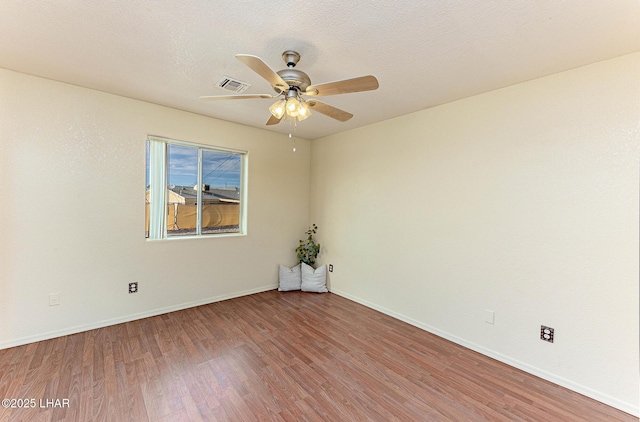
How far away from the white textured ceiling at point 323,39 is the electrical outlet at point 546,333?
6.83 ft

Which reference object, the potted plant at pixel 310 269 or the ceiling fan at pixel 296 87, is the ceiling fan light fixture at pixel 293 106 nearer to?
the ceiling fan at pixel 296 87

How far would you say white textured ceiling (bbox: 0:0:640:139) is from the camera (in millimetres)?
1499

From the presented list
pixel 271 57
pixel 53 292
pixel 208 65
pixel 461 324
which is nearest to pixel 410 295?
pixel 461 324

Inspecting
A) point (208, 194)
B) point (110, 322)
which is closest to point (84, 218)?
point (110, 322)

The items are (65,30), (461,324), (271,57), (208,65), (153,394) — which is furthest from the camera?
(461,324)

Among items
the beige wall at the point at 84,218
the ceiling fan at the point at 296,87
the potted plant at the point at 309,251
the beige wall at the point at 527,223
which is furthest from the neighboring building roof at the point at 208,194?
the beige wall at the point at 527,223

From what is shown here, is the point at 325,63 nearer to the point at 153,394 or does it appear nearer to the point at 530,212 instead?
the point at 530,212

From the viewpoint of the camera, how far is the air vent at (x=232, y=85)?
7.76 feet

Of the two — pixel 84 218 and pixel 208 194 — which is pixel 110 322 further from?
pixel 208 194

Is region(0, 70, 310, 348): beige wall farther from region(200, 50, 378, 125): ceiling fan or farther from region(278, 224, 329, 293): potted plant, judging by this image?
region(200, 50, 378, 125): ceiling fan

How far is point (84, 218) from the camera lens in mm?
2701

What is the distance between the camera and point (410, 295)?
3127 mm

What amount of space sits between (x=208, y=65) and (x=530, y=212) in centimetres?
297

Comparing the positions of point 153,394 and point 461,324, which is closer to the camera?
point 153,394
